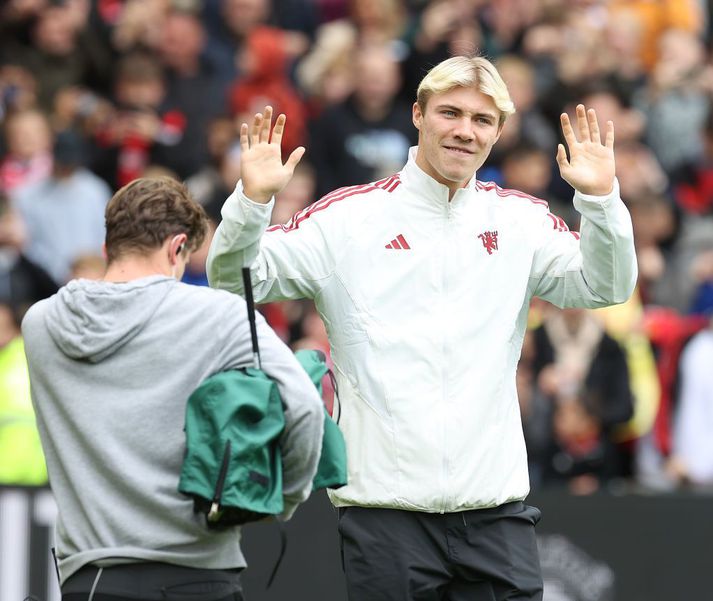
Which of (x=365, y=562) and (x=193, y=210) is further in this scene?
(x=365, y=562)

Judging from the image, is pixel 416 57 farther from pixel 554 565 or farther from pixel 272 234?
pixel 272 234

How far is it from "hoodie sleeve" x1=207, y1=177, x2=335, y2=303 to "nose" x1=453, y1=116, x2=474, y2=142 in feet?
1.68

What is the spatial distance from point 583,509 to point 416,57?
5020 millimetres

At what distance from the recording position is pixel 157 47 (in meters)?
12.3

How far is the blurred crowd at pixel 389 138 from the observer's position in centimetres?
987

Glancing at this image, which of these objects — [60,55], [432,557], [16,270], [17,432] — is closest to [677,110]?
[60,55]

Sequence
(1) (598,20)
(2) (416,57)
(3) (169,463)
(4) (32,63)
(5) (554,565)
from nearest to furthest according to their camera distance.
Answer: (3) (169,463)
(5) (554,565)
(4) (32,63)
(2) (416,57)
(1) (598,20)

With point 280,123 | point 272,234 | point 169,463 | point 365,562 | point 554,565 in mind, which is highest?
point 280,123

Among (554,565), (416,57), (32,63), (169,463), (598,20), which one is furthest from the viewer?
(598,20)

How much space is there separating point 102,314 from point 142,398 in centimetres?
26

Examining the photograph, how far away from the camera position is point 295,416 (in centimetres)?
438

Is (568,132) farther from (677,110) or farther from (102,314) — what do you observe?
(677,110)

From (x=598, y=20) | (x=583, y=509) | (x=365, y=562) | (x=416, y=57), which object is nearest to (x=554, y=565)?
(x=583, y=509)

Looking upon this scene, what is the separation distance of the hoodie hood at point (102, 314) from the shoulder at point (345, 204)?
899 millimetres
